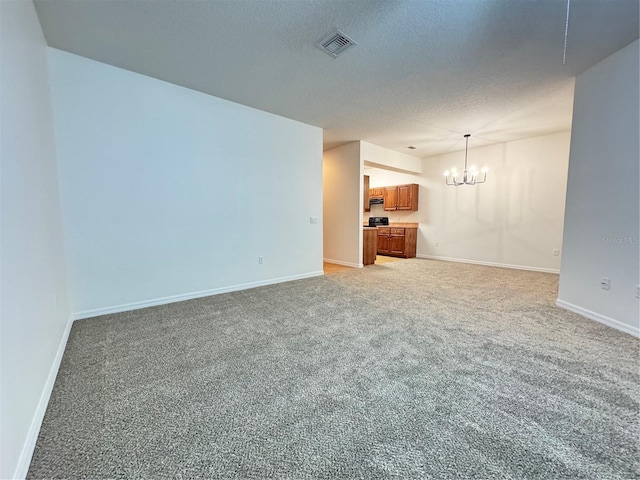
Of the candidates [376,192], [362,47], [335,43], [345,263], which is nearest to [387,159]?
[376,192]

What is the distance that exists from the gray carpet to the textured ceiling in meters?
2.73

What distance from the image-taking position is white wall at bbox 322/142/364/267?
5.67 metres

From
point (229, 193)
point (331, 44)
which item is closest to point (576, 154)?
point (331, 44)

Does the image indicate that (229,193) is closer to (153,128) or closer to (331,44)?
(153,128)

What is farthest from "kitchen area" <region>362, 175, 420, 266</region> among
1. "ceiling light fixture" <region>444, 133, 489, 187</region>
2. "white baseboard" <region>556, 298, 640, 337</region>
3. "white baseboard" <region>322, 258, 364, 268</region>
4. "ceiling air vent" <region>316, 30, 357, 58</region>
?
"ceiling air vent" <region>316, 30, 357, 58</region>

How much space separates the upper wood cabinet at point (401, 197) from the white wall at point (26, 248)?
7047 mm

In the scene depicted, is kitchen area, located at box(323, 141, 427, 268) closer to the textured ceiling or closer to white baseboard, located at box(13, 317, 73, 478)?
the textured ceiling

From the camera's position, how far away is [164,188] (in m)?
3.29

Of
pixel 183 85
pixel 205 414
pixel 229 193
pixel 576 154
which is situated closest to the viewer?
pixel 205 414

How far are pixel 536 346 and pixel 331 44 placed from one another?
3.27 m

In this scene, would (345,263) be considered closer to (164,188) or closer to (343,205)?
(343,205)

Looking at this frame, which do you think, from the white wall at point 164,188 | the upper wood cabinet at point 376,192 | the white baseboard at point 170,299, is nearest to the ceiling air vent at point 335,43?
the white wall at point 164,188

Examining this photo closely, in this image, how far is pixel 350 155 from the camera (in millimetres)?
5828

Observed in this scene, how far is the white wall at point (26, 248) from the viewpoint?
1.15m
